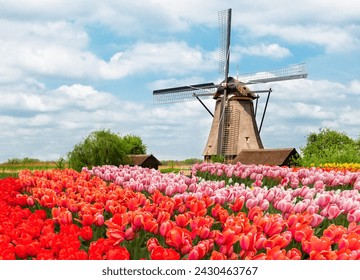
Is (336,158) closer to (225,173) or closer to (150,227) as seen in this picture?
(225,173)

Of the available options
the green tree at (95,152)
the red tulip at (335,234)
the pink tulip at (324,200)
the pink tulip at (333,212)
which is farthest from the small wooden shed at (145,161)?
the red tulip at (335,234)

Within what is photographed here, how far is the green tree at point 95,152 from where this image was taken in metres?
36.9

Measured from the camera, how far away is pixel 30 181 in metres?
9.82

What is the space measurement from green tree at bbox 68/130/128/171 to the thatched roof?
30.0ft

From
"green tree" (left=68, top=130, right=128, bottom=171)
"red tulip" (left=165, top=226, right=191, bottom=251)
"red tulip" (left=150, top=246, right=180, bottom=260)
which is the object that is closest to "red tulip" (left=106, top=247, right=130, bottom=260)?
"red tulip" (left=150, top=246, right=180, bottom=260)

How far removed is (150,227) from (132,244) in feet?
0.76

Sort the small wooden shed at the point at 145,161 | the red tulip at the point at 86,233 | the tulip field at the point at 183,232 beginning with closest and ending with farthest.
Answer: the tulip field at the point at 183,232, the red tulip at the point at 86,233, the small wooden shed at the point at 145,161

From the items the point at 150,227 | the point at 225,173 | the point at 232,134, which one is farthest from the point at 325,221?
the point at 232,134

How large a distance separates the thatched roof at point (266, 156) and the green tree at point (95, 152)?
914 centimetres

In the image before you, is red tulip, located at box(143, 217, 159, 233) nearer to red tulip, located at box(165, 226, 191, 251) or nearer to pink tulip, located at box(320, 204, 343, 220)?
red tulip, located at box(165, 226, 191, 251)

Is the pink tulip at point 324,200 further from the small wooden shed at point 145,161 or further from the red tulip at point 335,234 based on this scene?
the small wooden shed at point 145,161

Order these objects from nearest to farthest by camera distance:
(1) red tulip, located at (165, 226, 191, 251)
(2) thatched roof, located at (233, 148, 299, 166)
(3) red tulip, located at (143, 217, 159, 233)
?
(1) red tulip, located at (165, 226, 191, 251), (3) red tulip, located at (143, 217, 159, 233), (2) thatched roof, located at (233, 148, 299, 166)

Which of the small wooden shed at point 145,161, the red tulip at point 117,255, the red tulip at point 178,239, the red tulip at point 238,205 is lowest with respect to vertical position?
the red tulip at point 117,255

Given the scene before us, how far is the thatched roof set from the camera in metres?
34.8
